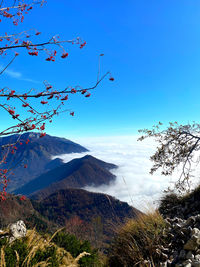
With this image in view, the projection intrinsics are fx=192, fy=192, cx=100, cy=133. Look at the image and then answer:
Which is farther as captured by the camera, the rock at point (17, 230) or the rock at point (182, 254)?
the rock at point (17, 230)

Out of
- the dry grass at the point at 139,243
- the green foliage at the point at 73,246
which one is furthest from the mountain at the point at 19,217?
the dry grass at the point at 139,243

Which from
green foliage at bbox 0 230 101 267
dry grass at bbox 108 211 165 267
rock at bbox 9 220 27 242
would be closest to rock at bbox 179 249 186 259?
dry grass at bbox 108 211 165 267

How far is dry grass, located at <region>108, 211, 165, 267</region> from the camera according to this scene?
14.7ft

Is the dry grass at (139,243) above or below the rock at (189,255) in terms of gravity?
below

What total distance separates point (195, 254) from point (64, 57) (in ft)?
15.5

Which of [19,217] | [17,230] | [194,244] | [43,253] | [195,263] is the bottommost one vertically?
[19,217]

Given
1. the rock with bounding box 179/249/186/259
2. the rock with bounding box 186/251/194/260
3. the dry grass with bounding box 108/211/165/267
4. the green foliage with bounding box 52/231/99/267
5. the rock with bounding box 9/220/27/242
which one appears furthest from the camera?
the rock with bounding box 9/220/27/242

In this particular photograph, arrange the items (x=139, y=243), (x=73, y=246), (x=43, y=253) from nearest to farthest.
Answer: (x=43, y=253) < (x=139, y=243) < (x=73, y=246)

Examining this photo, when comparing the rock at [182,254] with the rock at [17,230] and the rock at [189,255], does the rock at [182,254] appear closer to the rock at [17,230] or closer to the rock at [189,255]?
the rock at [189,255]

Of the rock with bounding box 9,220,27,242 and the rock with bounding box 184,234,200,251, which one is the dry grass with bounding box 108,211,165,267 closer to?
the rock with bounding box 184,234,200,251

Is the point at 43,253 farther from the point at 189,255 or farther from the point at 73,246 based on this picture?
the point at 189,255

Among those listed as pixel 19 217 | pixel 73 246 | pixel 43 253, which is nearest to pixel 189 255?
pixel 43 253

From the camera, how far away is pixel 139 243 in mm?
5227

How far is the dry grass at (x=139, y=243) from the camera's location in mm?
4480
